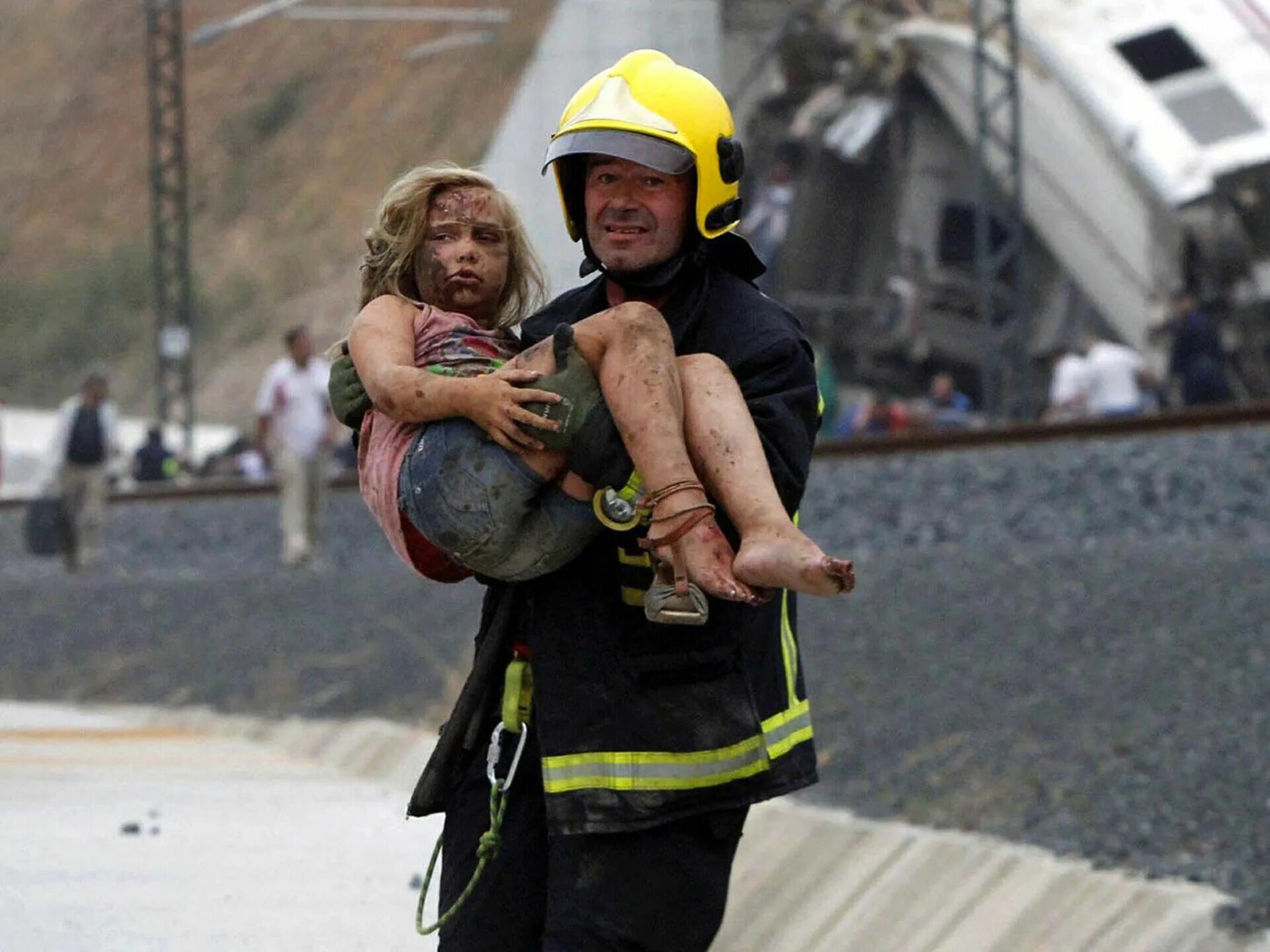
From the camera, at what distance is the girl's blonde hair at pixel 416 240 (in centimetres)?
395

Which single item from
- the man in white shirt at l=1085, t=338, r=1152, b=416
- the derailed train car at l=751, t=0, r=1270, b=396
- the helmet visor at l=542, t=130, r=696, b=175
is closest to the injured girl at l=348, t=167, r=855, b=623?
the helmet visor at l=542, t=130, r=696, b=175

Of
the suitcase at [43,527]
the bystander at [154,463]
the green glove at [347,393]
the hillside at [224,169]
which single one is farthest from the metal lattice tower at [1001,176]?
the hillside at [224,169]

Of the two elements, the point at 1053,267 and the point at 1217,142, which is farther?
the point at 1053,267

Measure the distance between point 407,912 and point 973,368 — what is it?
2794cm

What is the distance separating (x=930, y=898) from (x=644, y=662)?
2.99 metres

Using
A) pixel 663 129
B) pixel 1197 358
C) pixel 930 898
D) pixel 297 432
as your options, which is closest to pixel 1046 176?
pixel 1197 358

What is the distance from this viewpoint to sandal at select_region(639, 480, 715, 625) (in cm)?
343

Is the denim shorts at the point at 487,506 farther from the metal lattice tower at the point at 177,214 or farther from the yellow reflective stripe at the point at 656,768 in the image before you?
the metal lattice tower at the point at 177,214

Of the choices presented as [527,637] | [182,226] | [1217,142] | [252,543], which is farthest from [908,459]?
[182,226]

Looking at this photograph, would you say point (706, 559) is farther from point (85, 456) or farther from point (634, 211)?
point (85, 456)

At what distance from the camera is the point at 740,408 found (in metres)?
3.52

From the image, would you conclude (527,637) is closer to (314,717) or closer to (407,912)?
(407,912)

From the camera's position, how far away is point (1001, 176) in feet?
97.8

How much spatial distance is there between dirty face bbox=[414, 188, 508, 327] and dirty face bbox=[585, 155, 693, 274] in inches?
11.5
